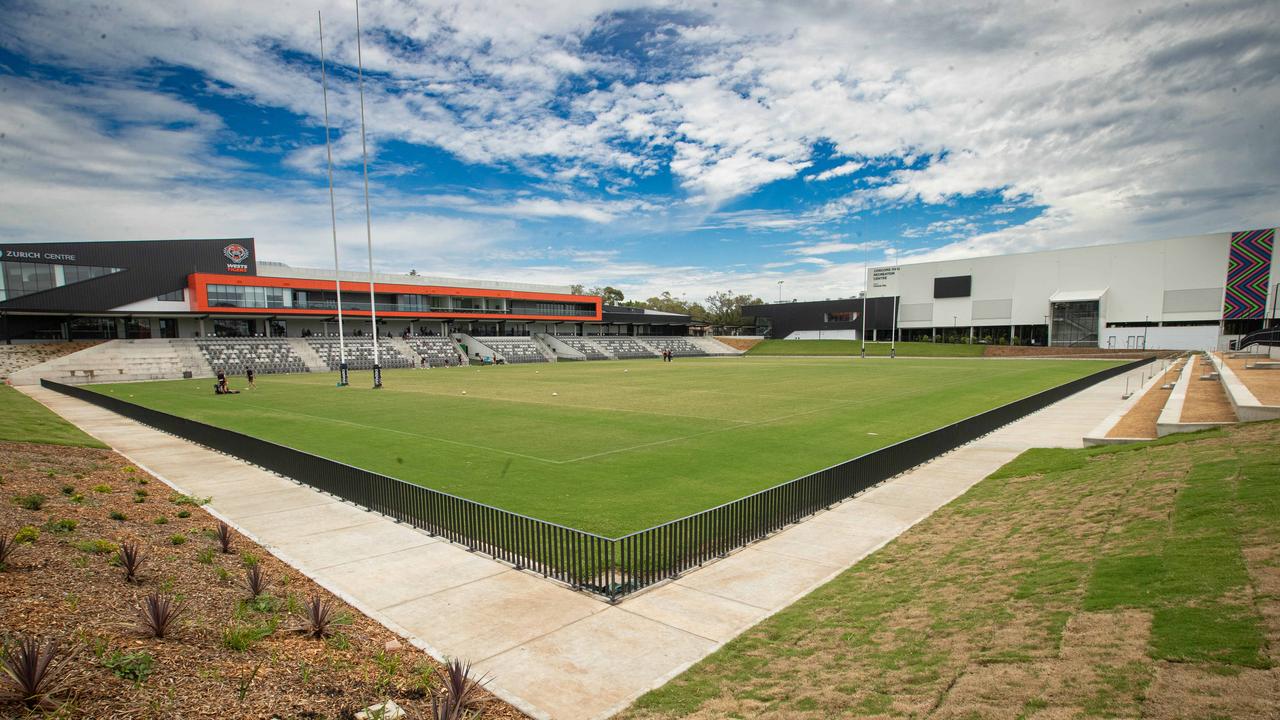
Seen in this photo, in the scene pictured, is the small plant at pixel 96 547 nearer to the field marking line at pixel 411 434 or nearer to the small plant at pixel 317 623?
the small plant at pixel 317 623

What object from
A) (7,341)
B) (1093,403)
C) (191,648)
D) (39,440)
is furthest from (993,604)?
(7,341)

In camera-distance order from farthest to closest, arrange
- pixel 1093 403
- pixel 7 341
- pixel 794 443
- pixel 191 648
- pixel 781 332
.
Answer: pixel 781 332 < pixel 7 341 < pixel 1093 403 < pixel 794 443 < pixel 191 648

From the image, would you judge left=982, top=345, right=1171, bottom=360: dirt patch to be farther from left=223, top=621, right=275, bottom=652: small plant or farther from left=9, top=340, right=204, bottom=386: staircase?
left=9, top=340, right=204, bottom=386: staircase

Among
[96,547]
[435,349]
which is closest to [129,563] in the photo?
[96,547]

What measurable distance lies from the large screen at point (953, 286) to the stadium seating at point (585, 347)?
187 feet

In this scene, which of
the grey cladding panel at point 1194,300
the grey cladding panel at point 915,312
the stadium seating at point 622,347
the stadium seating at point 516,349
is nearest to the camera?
the grey cladding panel at point 1194,300

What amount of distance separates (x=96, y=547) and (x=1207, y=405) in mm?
28282

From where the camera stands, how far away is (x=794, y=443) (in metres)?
19.2

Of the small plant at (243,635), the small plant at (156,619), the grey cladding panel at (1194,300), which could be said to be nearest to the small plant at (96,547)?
the small plant at (156,619)

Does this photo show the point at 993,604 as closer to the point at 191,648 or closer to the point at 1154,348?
the point at 191,648

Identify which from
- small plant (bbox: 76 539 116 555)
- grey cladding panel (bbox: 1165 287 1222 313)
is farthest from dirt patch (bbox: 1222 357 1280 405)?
grey cladding panel (bbox: 1165 287 1222 313)

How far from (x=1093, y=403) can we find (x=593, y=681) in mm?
31876

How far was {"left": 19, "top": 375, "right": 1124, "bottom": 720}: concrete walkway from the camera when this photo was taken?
646 centimetres

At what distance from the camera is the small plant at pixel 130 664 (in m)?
5.08
